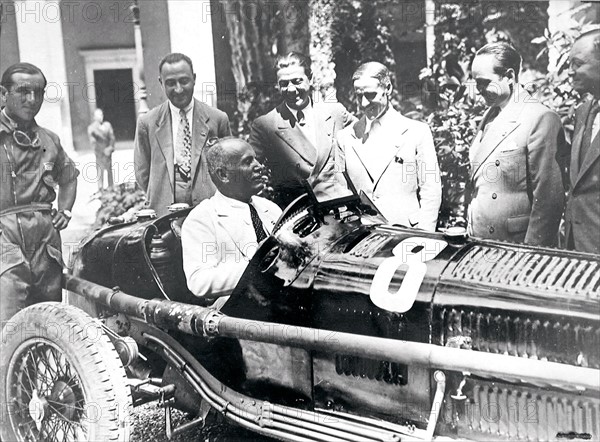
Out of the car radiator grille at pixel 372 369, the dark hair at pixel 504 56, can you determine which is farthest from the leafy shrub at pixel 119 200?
the dark hair at pixel 504 56

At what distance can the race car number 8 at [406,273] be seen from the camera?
224 cm

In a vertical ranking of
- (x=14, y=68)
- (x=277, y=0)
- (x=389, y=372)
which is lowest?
(x=389, y=372)

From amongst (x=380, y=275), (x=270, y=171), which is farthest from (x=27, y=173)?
(x=380, y=275)

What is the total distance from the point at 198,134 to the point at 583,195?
1.74 metres

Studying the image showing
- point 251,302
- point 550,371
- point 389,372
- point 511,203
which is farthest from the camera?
point 511,203

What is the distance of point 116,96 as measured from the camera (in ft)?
9.93

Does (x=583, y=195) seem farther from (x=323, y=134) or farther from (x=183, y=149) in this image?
(x=183, y=149)

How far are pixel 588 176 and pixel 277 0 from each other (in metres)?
1.55

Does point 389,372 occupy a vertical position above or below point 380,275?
below

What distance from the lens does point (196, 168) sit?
309 centimetres

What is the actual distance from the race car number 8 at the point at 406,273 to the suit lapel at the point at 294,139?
2.67ft

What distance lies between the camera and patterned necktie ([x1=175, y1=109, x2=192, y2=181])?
309 centimetres

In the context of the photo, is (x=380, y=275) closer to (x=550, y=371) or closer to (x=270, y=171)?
(x=550, y=371)

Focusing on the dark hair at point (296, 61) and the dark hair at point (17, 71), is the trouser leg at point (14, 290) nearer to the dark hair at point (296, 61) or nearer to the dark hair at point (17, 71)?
the dark hair at point (17, 71)
